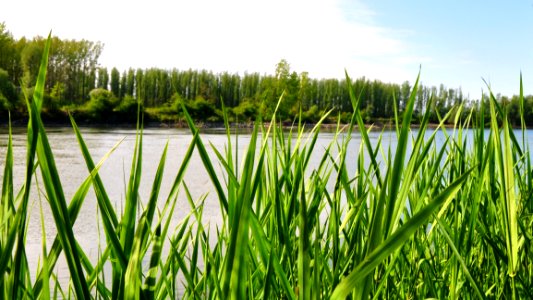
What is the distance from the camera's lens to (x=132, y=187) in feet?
1.61

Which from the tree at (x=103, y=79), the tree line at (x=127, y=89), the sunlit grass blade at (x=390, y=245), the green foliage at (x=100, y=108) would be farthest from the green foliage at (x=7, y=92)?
the sunlit grass blade at (x=390, y=245)

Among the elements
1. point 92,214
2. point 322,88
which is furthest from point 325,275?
point 322,88

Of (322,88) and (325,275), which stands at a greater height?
(322,88)

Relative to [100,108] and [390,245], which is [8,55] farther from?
[390,245]

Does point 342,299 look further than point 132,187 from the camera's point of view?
No

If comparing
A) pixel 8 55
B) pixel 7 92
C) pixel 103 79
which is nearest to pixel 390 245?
pixel 7 92

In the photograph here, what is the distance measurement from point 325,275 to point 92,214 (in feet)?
19.1

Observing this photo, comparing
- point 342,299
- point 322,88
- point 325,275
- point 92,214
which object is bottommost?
point 92,214

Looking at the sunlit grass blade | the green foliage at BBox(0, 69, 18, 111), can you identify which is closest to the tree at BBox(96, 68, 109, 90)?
the green foliage at BBox(0, 69, 18, 111)

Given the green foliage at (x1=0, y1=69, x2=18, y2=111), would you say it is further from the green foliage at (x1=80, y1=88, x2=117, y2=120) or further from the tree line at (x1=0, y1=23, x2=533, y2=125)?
the green foliage at (x1=80, y1=88, x2=117, y2=120)

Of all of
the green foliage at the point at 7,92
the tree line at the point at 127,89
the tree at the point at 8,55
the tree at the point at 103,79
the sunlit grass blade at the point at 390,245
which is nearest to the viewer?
the sunlit grass blade at the point at 390,245

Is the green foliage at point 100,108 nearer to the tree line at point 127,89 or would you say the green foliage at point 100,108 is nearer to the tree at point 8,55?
the tree line at point 127,89

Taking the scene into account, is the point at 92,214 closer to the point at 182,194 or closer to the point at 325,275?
the point at 182,194

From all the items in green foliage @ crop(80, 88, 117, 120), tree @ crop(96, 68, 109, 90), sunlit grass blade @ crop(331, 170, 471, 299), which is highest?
tree @ crop(96, 68, 109, 90)
